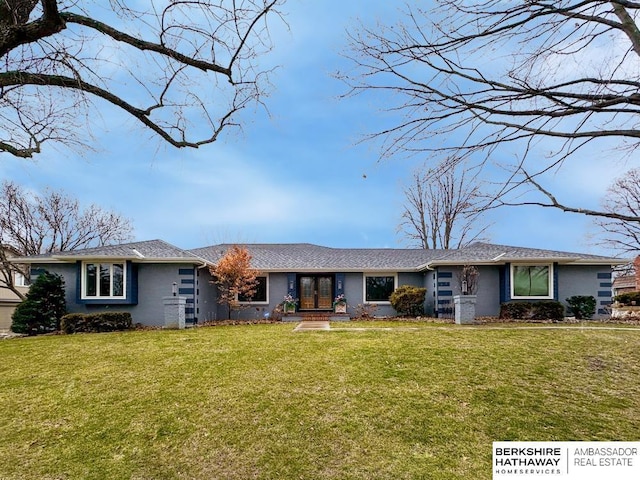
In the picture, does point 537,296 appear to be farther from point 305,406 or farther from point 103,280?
point 103,280

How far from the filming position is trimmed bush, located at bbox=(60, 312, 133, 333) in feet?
45.9

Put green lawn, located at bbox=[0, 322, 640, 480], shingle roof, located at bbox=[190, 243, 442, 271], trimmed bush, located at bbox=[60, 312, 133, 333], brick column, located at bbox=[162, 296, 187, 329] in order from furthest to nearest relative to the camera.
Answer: shingle roof, located at bbox=[190, 243, 442, 271] < brick column, located at bbox=[162, 296, 187, 329] < trimmed bush, located at bbox=[60, 312, 133, 333] < green lawn, located at bbox=[0, 322, 640, 480]

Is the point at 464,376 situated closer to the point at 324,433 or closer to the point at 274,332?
the point at 324,433

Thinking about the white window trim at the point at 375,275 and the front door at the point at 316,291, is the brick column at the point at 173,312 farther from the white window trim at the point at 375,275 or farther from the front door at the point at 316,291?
the white window trim at the point at 375,275

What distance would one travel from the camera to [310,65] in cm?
417

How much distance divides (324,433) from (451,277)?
13.3 metres

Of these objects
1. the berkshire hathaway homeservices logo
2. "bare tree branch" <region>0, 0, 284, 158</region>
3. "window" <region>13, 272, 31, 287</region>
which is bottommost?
the berkshire hathaway homeservices logo

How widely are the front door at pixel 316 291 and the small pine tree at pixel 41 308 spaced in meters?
10.5

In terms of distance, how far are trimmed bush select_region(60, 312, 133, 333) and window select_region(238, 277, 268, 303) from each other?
240 inches

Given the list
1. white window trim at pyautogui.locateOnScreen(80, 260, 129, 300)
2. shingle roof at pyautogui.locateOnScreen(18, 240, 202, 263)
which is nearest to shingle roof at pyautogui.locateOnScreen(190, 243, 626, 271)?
shingle roof at pyautogui.locateOnScreen(18, 240, 202, 263)

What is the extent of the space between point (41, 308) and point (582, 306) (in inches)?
830

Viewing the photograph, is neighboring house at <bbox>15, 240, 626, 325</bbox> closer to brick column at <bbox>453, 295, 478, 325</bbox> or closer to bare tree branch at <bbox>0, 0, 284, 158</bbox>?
brick column at <bbox>453, 295, 478, 325</bbox>

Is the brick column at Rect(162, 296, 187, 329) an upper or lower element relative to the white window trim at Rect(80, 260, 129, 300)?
lower

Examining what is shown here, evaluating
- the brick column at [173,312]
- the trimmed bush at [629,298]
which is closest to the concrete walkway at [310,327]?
the brick column at [173,312]
